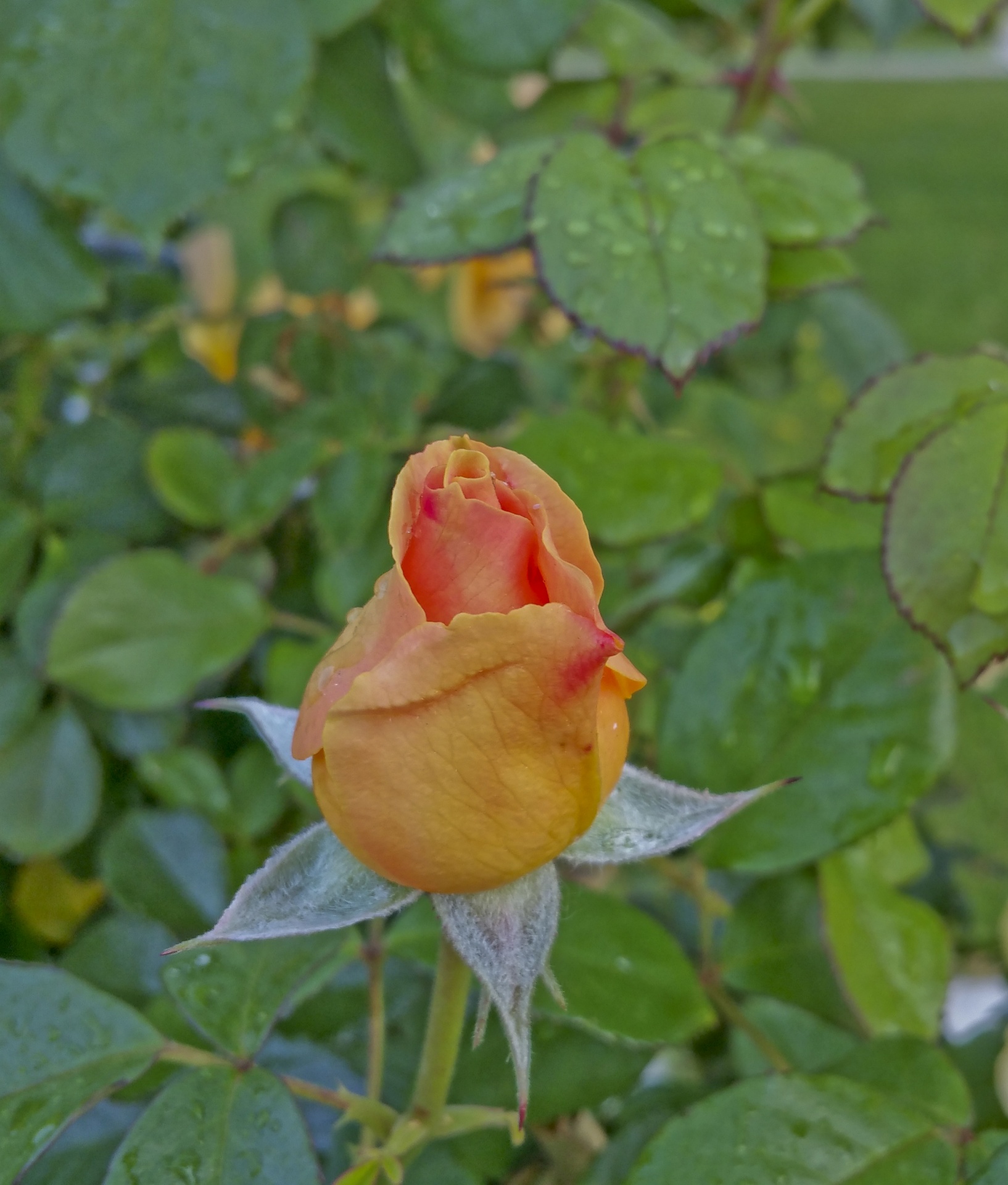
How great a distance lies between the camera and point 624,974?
1.40 feet

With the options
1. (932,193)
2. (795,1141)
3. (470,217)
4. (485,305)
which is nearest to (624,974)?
(795,1141)

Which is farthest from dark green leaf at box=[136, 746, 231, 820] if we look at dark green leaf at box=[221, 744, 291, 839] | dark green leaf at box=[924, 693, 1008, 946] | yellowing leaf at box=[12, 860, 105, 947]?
dark green leaf at box=[924, 693, 1008, 946]

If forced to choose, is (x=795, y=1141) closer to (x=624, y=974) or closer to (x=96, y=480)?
(x=624, y=974)

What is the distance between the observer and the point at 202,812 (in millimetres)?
539

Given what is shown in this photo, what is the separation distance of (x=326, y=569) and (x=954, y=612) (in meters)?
0.30

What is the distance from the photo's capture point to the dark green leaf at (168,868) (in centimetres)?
50

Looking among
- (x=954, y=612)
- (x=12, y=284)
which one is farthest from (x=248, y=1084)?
(x=12, y=284)

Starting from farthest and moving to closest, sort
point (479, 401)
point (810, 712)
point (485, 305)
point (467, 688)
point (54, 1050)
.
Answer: point (485, 305) → point (479, 401) → point (810, 712) → point (54, 1050) → point (467, 688)

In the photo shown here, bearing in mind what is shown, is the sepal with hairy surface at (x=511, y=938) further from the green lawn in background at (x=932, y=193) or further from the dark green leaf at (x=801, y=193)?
the green lawn in background at (x=932, y=193)

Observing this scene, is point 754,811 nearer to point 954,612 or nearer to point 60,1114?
point 954,612

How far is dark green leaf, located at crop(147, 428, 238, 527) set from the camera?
583 mm

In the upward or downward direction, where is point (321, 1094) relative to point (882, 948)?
upward

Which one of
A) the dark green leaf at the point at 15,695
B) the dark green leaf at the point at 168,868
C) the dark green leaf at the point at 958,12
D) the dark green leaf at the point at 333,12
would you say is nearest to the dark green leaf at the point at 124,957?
the dark green leaf at the point at 168,868

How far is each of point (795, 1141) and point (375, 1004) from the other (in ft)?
0.53
